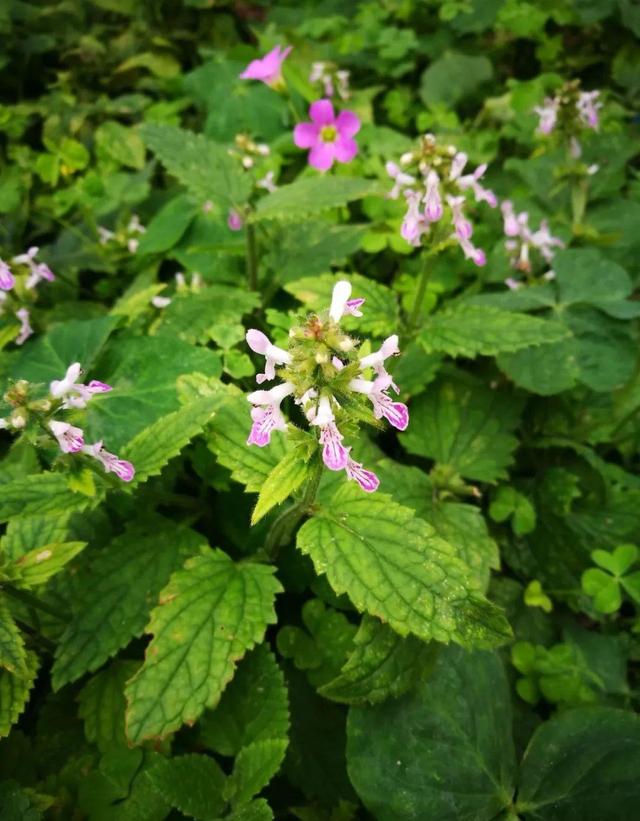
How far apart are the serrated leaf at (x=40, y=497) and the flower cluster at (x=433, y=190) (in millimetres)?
1414

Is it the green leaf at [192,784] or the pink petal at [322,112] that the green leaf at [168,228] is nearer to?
the pink petal at [322,112]

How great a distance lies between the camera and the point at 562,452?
2.85m

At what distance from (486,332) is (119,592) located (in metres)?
1.59

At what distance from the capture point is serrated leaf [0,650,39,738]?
69.4 inches

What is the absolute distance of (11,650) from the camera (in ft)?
5.46

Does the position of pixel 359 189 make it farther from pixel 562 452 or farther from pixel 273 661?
pixel 273 661

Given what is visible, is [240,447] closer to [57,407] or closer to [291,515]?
[291,515]

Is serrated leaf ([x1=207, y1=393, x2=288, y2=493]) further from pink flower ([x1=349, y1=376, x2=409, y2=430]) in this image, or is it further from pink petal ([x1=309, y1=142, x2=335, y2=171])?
pink petal ([x1=309, y1=142, x2=335, y2=171])

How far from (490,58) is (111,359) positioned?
394cm

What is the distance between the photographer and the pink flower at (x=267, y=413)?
1452 millimetres

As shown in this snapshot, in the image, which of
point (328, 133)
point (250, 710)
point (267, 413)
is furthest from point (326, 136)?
point (250, 710)

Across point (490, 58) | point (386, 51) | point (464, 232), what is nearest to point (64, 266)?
Result: point (464, 232)

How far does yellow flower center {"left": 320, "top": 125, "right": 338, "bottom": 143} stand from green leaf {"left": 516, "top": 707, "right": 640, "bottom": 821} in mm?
3053

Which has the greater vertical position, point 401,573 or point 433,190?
point 433,190
